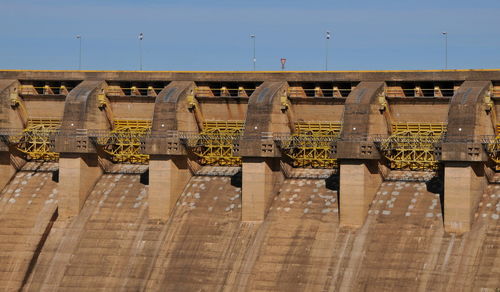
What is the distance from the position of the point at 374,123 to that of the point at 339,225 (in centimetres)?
835

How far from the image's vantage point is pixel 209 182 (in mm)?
108688

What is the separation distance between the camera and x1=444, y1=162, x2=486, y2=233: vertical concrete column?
9388 cm

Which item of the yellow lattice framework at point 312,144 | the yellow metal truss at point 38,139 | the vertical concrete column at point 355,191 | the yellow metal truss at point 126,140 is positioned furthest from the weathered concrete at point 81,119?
the vertical concrete column at point 355,191

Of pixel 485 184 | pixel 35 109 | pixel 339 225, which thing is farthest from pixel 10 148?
pixel 485 184

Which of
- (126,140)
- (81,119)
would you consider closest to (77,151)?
(81,119)

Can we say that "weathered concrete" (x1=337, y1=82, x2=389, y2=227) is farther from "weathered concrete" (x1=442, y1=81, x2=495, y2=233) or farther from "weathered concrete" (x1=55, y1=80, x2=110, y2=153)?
"weathered concrete" (x1=55, y1=80, x2=110, y2=153)

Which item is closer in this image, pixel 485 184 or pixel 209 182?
pixel 485 184

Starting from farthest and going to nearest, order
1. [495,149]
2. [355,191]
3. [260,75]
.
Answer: [260,75]
[355,191]
[495,149]

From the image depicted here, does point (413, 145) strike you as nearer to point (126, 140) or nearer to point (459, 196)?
point (459, 196)

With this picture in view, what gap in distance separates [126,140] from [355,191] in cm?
2348

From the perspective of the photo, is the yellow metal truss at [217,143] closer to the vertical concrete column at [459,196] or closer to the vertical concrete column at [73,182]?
the vertical concrete column at [73,182]

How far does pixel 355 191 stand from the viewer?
98.6 metres

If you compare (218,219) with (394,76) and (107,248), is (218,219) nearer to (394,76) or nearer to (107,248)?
(107,248)

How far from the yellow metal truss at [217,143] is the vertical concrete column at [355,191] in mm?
10901
